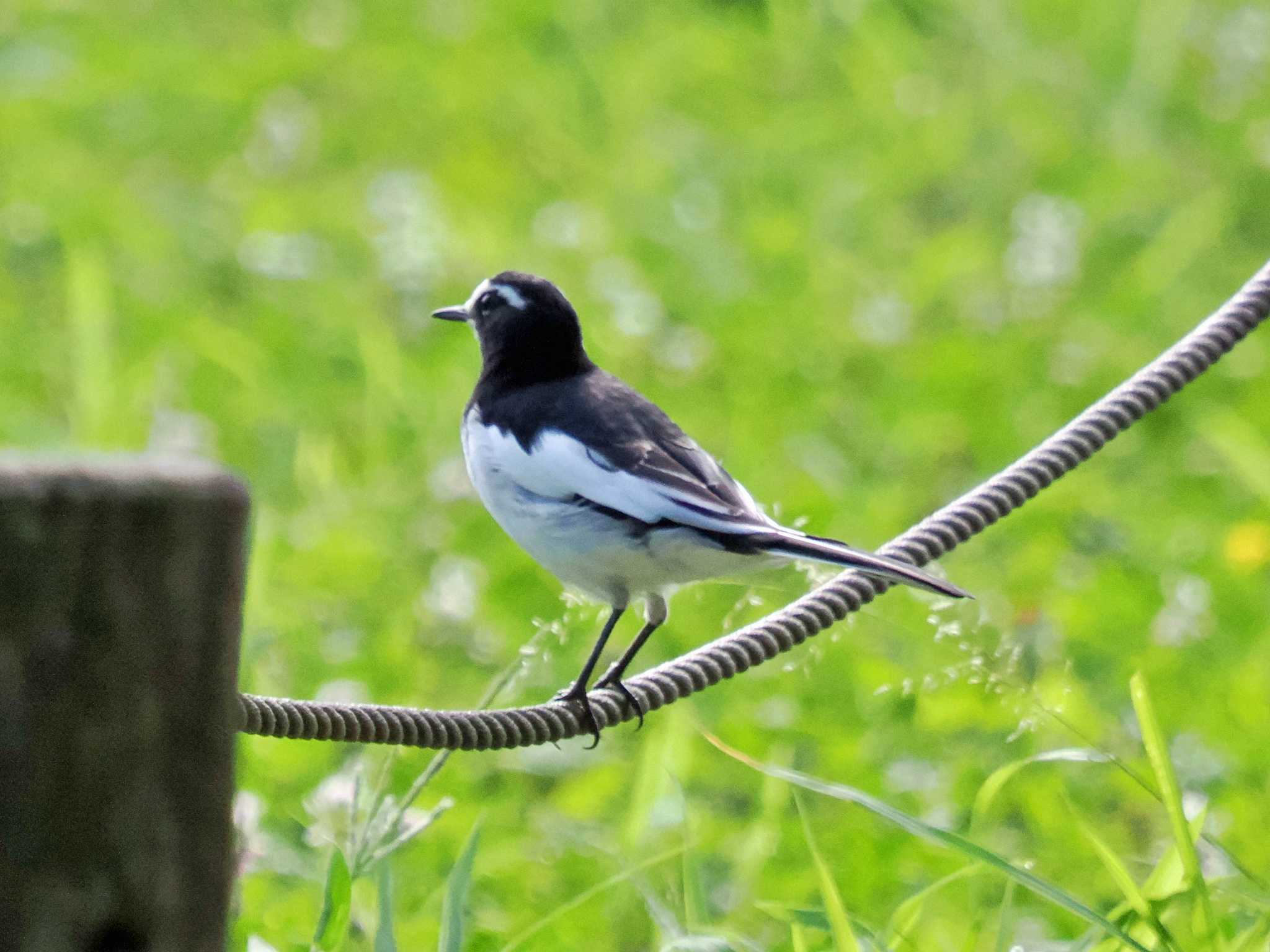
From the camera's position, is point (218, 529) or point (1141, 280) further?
point (1141, 280)

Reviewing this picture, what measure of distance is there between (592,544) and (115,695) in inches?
69.7

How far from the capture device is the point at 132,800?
4.95 feet

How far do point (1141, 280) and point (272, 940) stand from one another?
5.71 metres

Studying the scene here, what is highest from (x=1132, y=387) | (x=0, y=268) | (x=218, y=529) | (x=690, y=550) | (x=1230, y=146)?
(x=218, y=529)

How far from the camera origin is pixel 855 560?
2752mm

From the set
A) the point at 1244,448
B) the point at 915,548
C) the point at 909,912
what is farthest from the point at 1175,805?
the point at 1244,448

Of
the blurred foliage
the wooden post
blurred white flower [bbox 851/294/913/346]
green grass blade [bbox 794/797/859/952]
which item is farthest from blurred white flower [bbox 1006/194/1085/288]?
→ the wooden post

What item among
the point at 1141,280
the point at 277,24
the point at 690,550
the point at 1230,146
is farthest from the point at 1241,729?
the point at 277,24

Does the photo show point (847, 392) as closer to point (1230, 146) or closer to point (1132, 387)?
point (1230, 146)

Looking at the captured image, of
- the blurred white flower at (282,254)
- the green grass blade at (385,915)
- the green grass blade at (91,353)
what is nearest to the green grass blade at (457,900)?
the green grass blade at (385,915)

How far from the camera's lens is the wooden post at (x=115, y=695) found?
1433mm

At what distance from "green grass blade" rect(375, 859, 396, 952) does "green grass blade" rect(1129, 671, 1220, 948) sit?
1.15 meters

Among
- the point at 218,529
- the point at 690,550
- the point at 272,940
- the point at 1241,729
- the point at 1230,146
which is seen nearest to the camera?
the point at 218,529

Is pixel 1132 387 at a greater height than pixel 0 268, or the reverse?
pixel 1132 387
